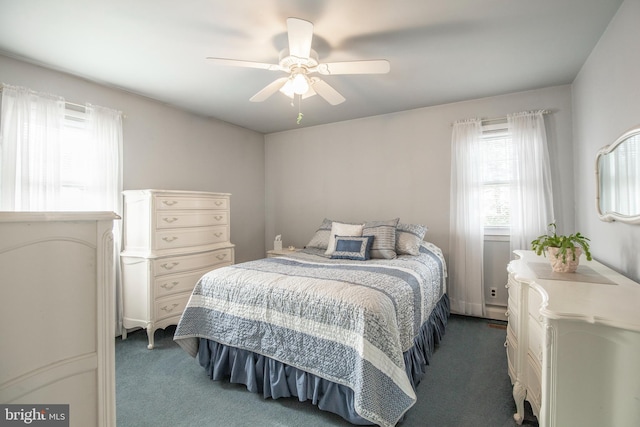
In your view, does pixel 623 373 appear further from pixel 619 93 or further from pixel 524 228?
pixel 524 228

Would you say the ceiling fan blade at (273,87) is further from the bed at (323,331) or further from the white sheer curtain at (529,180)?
the white sheer curtain at (529,180)

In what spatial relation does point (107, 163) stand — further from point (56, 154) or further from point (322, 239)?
point (322, 239)

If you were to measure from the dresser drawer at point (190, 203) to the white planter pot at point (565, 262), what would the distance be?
302 cm

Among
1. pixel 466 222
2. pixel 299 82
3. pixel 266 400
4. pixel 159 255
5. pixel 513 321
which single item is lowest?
pixel 266 400

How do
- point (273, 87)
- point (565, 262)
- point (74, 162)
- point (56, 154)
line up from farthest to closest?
1. point (74, 162)
2. point (56, 154)
3. point (273, 87)
4. point (565, 262)

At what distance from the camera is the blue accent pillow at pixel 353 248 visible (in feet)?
9.58

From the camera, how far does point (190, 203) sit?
3055 mm

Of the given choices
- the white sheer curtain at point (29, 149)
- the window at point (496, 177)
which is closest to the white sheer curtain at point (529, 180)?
the window at point (496, 177)

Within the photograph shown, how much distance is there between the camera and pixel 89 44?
2.14 metres

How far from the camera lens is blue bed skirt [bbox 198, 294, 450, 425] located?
5.49ft

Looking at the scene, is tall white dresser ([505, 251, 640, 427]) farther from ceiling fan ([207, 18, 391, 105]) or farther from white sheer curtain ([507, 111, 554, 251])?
white sheer curtain ([507, 111, 554, 251])

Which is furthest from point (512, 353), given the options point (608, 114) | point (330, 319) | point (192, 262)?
point (192, 262)

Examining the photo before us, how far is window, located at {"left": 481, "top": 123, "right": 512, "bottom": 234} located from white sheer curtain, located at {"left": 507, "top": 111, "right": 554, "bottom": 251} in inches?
3.7

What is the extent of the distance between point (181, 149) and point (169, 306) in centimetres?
181
